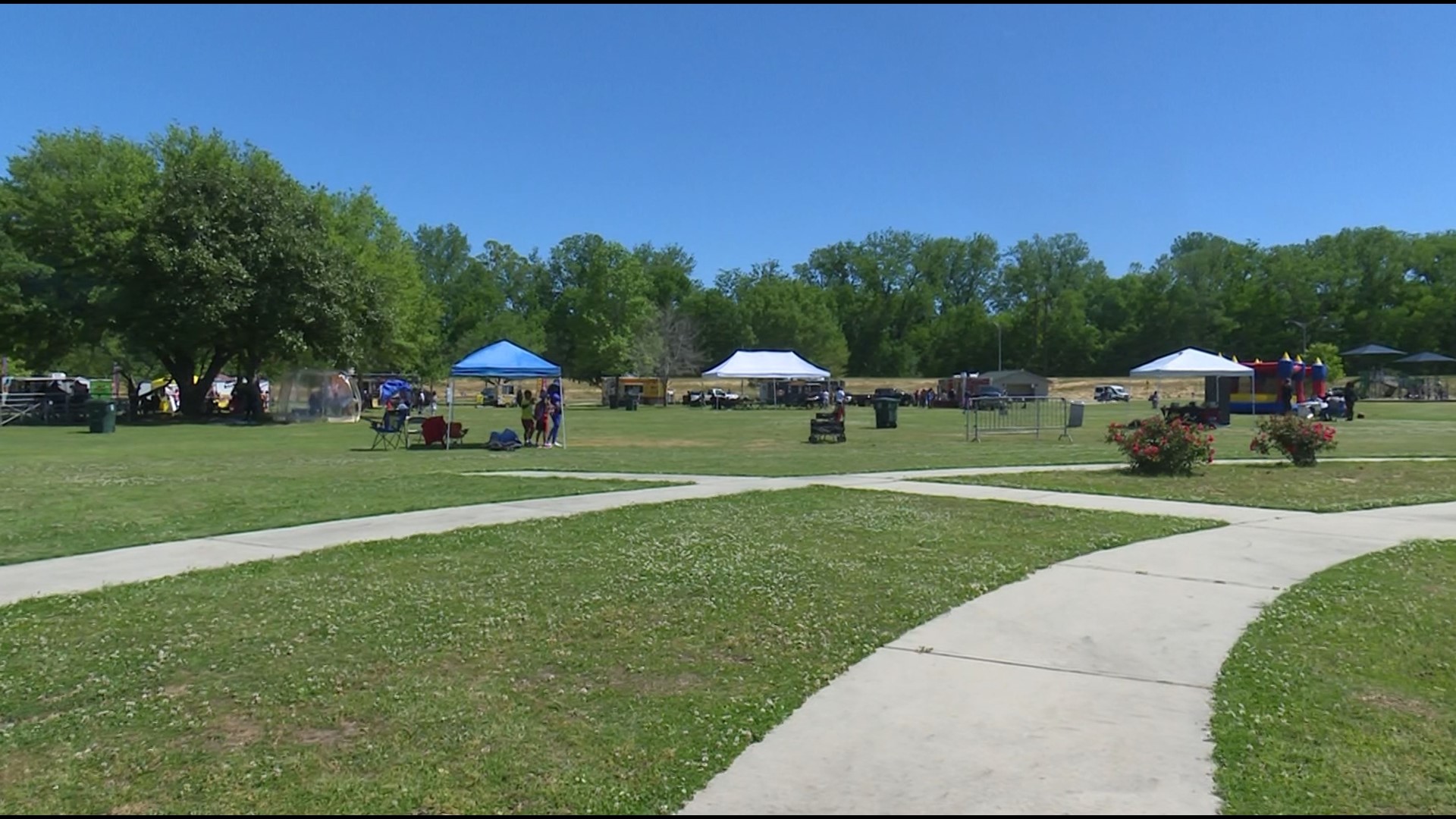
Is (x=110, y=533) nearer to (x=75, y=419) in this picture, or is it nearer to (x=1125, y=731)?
(x=1125, y=731)

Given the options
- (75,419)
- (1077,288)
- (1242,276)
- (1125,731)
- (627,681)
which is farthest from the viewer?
(1077,288)

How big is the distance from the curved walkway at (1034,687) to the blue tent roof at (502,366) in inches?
657

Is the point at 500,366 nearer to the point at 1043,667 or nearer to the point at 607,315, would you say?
the point at 1043,667

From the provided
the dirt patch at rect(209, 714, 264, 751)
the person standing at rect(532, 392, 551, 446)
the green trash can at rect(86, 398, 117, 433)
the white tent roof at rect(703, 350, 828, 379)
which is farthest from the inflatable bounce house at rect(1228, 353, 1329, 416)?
the dirt patch at rect(209, 714, 264, 751)

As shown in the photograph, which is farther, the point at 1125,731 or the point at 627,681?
the point at 627,681

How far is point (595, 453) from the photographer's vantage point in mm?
23984

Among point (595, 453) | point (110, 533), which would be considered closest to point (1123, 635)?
point (110, 533)

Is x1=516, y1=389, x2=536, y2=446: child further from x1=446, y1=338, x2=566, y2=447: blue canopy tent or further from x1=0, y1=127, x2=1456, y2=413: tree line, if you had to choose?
x1=0, y1=127, x2=1456, y2=413: tree line

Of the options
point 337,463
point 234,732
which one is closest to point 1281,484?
point 234,732

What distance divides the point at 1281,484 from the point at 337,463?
17.0 meters

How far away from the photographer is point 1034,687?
547cm

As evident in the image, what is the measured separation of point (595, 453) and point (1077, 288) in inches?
4991

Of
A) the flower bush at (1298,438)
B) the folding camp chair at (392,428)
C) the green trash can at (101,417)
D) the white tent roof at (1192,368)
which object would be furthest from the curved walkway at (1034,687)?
the green trash can at (101,417)

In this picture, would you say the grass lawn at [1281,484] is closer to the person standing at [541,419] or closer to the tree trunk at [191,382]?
the person standing at [541,419]
